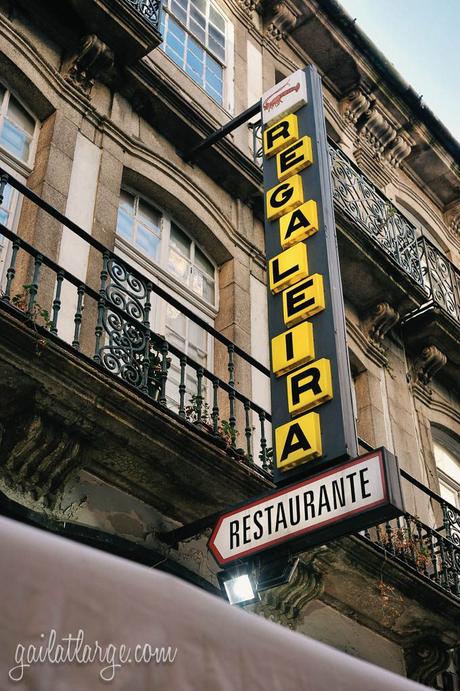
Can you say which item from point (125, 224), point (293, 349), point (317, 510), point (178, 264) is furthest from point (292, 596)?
point (125, 224)

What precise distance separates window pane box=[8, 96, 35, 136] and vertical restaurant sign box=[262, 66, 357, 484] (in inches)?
91.9

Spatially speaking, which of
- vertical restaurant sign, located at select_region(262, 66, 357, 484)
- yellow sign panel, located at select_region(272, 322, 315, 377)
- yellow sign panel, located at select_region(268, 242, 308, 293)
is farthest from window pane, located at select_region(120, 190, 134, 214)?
yellow sign panel, located at select_region(272, 322, 315, 377)

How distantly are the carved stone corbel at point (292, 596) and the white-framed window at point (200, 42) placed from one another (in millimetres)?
6487

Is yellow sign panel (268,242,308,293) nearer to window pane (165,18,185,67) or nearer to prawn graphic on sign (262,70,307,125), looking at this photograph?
prawn graphic on sign (262,70,307,125)

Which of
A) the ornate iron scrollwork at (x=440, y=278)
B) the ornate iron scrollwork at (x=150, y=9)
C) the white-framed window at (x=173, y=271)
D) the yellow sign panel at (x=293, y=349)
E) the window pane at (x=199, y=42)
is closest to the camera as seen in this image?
the yellow sign panel at (x=293, y=349)

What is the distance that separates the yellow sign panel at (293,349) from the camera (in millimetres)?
6965

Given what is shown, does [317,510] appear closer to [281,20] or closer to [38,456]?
[38,456]

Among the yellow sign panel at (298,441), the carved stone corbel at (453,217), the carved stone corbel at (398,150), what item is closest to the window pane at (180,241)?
the yellow sign panel at (298,441)

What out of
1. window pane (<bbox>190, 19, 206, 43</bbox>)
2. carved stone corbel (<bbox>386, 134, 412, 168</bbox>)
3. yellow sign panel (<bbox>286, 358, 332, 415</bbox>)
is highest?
carved stone corbel (<bbox>386, 134, 412, 168</bbox>)

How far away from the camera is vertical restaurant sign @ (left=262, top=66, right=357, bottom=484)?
21.1 feet

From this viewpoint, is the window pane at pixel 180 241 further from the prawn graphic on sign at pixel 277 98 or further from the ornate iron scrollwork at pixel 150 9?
the ornate iron scrollwork at pixel 150 9

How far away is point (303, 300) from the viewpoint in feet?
24.0

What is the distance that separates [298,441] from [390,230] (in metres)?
6.93

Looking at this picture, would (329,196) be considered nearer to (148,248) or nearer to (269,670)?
(148,248)
